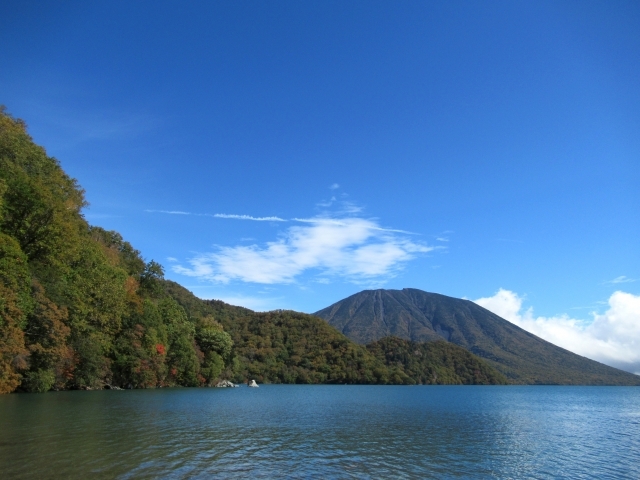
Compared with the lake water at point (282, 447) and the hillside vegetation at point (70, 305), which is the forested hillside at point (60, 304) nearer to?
the hillside vegetation at point (70, 305)

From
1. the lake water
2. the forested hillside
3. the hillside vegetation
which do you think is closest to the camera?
the lake water

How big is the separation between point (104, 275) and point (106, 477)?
5091cm

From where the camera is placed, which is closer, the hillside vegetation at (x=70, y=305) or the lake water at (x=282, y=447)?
the lake water at (x=282, y=447)

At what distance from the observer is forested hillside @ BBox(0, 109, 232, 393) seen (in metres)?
43.0

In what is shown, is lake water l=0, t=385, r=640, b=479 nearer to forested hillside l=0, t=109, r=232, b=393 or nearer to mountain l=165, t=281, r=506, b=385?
forested hillside l=0, t=109, r=232, b=393

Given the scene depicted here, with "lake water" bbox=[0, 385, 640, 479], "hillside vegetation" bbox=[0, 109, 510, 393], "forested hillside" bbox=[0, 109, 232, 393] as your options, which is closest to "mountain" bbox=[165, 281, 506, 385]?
"hillside vegetation" bbox=[0, 109, 510, 393]

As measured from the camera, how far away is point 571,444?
28672 mm

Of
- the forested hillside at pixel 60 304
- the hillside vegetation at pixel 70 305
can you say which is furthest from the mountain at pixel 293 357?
the forested hillside at pixel 60 304

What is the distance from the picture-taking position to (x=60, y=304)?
5012 cm

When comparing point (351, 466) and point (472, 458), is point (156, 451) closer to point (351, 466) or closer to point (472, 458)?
point (351, 466)

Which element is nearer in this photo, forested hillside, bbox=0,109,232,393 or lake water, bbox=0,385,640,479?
lake water, bbox=0,385,640,479

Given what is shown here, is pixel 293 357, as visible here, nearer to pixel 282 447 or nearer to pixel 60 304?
pixel 60 304

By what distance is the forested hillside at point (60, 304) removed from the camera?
141 ft

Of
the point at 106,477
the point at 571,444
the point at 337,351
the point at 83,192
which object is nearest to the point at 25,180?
the point at 83,192
